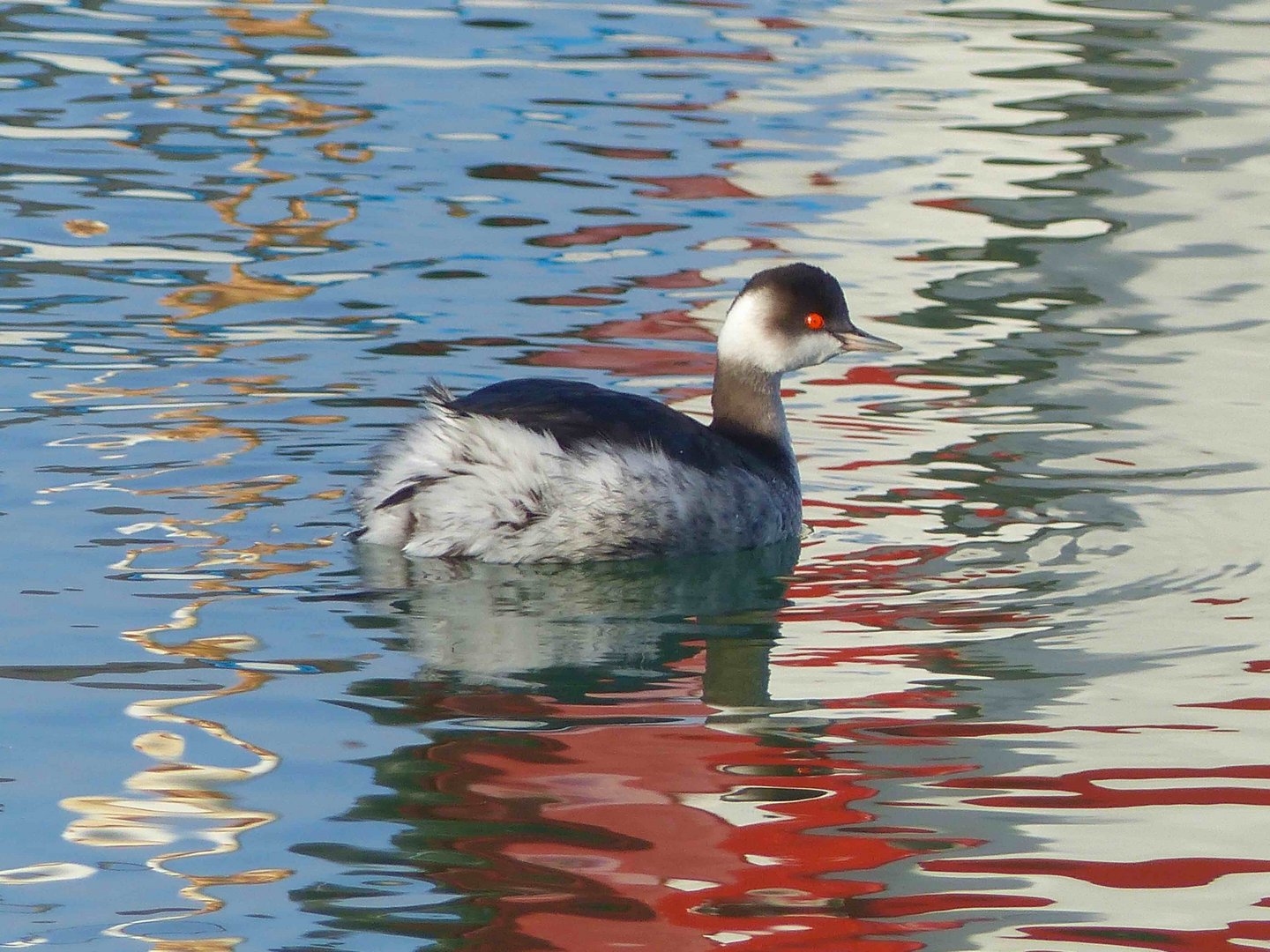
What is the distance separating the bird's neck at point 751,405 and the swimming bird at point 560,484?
402 mm

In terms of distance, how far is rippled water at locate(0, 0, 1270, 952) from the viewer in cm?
473

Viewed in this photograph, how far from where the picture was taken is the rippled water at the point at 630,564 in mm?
4727

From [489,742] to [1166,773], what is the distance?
157cm

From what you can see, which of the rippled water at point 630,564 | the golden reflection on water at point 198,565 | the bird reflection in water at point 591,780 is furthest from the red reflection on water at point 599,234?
the bird reflection in water at point 591,780

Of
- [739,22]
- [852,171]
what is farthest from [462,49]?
[852,171]

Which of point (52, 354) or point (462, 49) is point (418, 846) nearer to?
point (52, 354)

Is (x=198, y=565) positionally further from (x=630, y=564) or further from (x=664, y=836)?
(x=664, y=836)

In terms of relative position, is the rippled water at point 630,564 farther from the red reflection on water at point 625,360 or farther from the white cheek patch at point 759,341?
the white cheek patch at point 759,341

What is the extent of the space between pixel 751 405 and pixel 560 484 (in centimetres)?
113

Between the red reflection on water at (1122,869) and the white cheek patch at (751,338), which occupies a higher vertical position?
the white cheek patch at (751,338)

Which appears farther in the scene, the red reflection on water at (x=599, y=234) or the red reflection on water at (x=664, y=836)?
the red reflection on water at (x=599, y=234)

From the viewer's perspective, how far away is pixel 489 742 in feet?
17.6

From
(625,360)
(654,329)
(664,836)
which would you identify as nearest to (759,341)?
(625,360)

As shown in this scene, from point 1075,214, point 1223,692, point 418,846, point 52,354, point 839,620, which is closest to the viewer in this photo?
point 418,846
